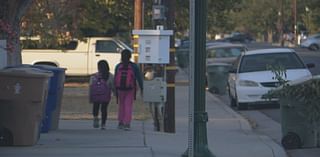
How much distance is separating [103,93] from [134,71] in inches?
27.7

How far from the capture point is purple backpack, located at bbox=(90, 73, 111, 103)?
554 inches

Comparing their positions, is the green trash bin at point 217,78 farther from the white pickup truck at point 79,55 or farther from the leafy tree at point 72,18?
the leafy tree at point 72,18

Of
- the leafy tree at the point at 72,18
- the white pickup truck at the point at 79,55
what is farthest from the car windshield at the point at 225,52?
the white pickup truck at the point at 79,55

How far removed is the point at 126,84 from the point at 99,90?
0.54 m

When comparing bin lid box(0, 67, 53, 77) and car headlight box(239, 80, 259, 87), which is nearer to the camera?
bin lid box(0, 67, 53, 77)

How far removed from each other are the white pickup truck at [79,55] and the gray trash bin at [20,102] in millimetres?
20149

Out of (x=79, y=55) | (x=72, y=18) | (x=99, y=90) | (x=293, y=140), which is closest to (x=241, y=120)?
(x=99, y=90)

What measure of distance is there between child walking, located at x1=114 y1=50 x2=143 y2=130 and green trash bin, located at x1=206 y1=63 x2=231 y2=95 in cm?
1474

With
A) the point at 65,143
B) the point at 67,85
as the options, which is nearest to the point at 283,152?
the point at 65,143

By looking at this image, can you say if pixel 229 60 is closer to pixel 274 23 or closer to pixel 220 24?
pixel 220 24

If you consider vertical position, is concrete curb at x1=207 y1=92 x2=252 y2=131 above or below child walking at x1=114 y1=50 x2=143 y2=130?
below

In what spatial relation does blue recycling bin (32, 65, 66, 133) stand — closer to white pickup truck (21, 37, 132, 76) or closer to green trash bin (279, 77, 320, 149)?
green trash bin (279, 77, 320, 149)

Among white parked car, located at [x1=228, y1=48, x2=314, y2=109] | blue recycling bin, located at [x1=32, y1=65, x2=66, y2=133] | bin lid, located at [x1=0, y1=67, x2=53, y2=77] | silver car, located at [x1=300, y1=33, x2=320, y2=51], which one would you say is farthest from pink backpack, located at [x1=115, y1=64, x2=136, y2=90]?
silver car, located at [x1=300, y1=33, x2=320, y2=51]

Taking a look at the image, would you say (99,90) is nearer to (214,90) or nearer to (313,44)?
(214,90)
